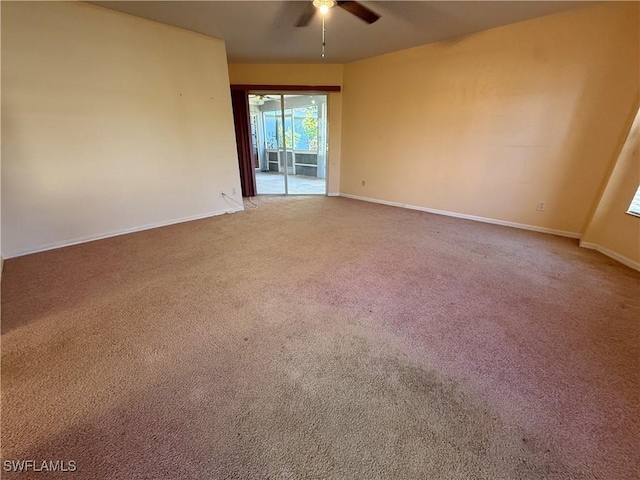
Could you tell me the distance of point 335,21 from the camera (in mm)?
3201

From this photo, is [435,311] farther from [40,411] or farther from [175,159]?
[175,159]

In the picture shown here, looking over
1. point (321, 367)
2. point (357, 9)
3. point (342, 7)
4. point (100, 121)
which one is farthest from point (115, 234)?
point (357, 9)

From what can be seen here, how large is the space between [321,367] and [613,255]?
3.49 m

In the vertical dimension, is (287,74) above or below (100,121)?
above

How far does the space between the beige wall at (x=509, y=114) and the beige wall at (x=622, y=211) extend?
282 mm

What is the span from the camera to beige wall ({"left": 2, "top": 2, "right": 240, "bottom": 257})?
101 inches

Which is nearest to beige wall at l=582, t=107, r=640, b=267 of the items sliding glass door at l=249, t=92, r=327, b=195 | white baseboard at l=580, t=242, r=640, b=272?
white baseboard at l=580, t=242, r=640, b=272

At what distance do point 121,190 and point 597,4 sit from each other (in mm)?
5800

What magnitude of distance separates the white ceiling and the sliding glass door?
10.4 ft

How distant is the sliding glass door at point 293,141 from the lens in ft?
25.0

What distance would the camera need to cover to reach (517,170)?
3.62 meters

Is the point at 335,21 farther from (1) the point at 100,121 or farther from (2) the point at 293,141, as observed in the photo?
(2) the point at 293,141

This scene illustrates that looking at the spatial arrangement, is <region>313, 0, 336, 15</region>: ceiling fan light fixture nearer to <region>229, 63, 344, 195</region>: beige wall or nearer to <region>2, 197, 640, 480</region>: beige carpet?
<region>2, 197, 640, 480</region>: beige carpet

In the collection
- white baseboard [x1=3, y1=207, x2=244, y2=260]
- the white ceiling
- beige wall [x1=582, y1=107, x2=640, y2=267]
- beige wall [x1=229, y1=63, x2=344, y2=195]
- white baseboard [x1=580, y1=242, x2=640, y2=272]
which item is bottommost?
white baseboard [x1=3, y1=207, x2=244, y2=260]
